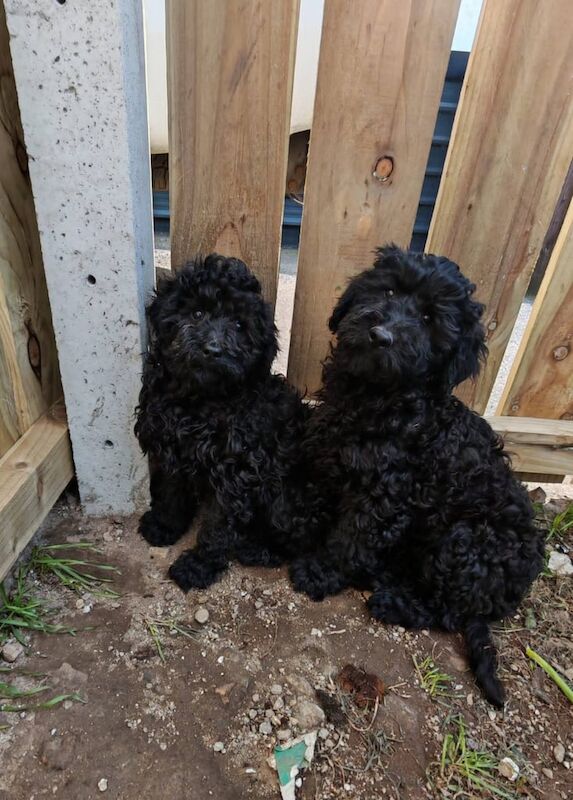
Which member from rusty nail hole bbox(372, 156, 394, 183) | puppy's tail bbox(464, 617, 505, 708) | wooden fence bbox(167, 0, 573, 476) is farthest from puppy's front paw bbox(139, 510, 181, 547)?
rusty nail hole bbox(372, 156, 394, 183)

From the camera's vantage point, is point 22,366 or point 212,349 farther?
point 22,366

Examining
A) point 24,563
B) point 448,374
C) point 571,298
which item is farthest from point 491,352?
point 24,563

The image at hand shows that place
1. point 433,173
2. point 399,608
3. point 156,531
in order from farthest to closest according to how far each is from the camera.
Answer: point 433,173 → point 156,531 → point 399,608

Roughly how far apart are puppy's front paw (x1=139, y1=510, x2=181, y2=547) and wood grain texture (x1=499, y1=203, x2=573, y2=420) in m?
1.81

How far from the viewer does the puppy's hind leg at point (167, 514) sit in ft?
8.08

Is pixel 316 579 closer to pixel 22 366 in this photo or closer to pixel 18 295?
pixel 22 366

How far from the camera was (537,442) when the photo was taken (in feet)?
9.25

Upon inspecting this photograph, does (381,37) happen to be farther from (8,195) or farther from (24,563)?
(24,563)

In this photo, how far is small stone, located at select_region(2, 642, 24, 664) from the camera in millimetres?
1951

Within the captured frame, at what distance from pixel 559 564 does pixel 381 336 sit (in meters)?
1.74

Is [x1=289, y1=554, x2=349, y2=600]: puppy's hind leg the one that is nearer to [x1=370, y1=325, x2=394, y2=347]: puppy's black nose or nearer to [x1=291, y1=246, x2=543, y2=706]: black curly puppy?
[x1=291, y1=246, x2=543, y2=706]: black curly puppy


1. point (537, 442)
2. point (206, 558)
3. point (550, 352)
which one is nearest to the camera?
point (206, 558)

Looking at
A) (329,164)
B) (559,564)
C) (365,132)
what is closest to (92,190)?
(329,164)

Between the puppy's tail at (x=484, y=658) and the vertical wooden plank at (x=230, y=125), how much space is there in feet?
5.45
